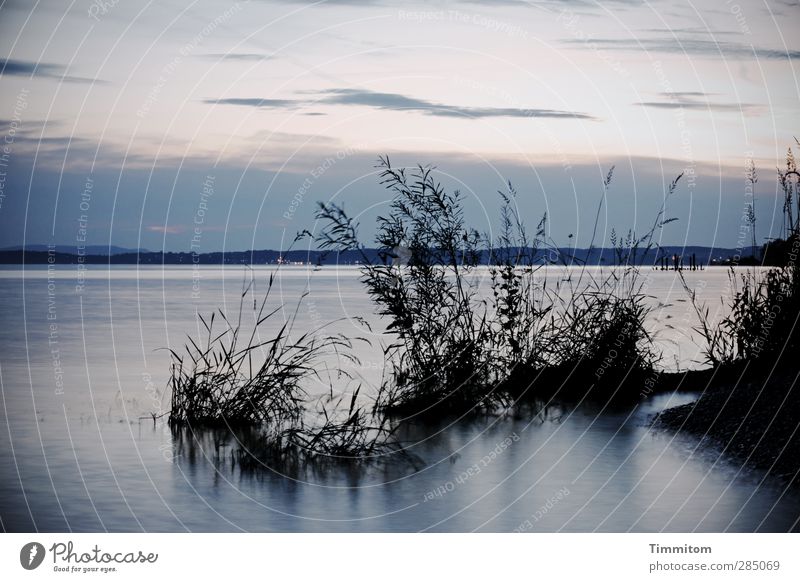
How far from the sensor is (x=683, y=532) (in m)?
7.96

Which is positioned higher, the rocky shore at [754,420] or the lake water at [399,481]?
the rocky shore at [754,420]

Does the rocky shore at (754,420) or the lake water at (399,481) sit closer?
the lake water at (399,481)
